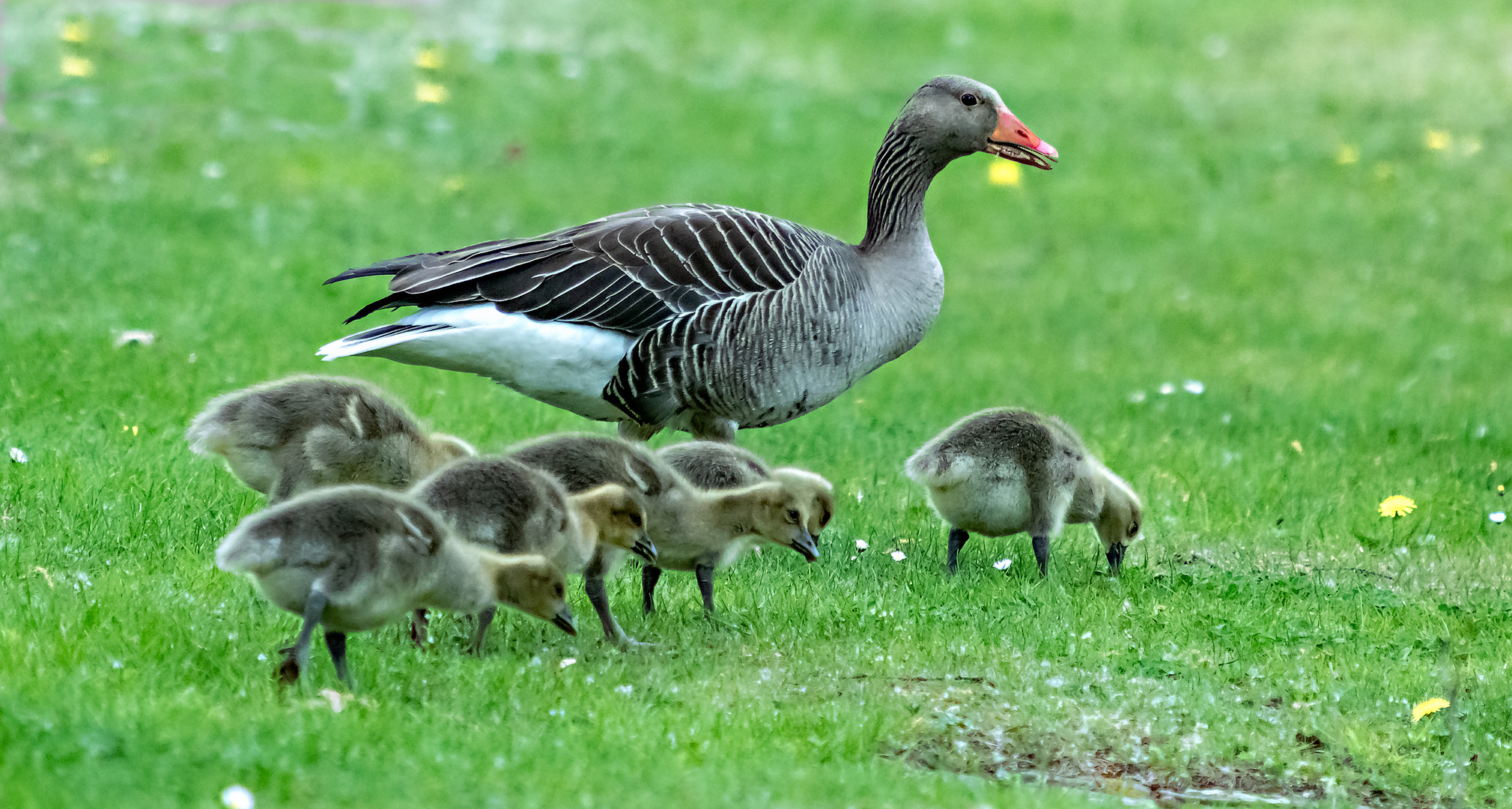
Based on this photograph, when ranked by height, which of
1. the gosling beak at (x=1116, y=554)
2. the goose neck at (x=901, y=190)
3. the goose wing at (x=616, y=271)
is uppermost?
the goose neck at (x=901, y=190)

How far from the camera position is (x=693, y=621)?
700cm

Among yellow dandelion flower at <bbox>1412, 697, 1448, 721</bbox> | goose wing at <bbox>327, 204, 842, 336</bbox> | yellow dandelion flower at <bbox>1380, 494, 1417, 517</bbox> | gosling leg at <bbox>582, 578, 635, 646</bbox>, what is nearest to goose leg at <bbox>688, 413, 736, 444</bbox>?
goose wing at <bbox>327, 204, 842, 336</bbox>

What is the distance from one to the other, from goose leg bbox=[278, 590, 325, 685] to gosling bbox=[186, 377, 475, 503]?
132 centimetres

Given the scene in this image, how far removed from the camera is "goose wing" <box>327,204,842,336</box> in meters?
8.31

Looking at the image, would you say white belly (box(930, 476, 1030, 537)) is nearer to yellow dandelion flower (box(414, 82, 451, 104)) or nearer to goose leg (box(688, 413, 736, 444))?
goose leg (box(688, 413, 736, 444))

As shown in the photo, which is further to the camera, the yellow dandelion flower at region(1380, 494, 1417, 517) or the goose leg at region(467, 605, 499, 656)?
the yellow dandelion flower at region(1380, 494, 1417, 517)

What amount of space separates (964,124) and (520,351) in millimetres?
2877

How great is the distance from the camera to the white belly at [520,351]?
8086 millimetres

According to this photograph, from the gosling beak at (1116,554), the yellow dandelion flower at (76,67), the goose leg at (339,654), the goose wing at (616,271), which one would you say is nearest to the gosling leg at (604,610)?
the goose leg at (339,654)

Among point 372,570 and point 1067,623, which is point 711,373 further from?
point 372,570

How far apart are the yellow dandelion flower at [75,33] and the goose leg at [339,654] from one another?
685 inches

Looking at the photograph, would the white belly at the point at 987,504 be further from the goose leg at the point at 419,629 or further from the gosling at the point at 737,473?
the goose leg at the point at 419,629

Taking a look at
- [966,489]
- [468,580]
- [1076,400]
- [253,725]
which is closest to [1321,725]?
[966,489]

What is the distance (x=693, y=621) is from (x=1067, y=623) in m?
1.68
